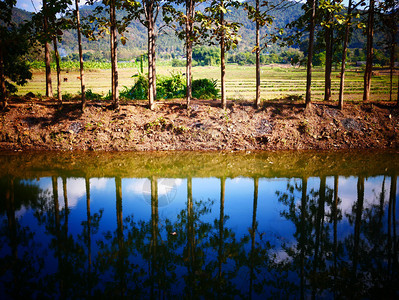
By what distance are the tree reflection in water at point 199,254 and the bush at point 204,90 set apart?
603 inches

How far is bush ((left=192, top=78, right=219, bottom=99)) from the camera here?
77.4ft

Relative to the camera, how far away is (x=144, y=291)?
5359 mm

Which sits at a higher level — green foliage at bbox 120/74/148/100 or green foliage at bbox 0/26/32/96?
green foliage at bbox 0/26/32/96

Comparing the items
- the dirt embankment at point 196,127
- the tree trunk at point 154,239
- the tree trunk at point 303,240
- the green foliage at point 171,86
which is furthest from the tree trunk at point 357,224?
the green foliage at point 171,86

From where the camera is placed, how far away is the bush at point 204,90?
2360 centimetres

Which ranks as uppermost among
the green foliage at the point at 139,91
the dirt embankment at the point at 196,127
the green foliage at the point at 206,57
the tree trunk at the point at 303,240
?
the green foliage at the point at 206,57

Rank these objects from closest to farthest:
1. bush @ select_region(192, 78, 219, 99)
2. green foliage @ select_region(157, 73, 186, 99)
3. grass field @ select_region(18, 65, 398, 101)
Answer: bush @ select_region(192, 78, 219, 99), green foliage @ select_region(157, 73, 186, 99), grass field @ select_region(18, 65, 398, 101)

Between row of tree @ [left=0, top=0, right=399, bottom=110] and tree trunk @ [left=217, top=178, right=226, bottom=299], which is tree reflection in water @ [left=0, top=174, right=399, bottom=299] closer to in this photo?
tree trunk @ [left=217, top=178, right=226, bottom=299]

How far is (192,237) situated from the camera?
7.31 meters

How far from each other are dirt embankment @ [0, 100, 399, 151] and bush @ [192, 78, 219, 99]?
463cm

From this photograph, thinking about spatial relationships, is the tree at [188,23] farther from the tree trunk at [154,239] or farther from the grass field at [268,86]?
the tree trunk at [154,239]

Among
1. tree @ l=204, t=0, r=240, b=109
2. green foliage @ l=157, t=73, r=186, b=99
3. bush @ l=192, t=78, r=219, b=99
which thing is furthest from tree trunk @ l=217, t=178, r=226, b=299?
green foliage @ l=157, t=73, r=186, b=99

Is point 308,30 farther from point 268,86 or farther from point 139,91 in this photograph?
point 268,86

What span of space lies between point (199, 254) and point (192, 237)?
2.62 ft
